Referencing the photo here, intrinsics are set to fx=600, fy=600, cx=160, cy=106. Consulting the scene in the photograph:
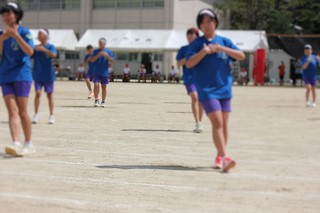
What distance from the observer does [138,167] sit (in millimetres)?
4426

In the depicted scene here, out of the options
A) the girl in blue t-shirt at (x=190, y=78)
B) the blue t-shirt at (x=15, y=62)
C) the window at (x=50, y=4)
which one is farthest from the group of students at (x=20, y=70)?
the window at (x=50, y=4)

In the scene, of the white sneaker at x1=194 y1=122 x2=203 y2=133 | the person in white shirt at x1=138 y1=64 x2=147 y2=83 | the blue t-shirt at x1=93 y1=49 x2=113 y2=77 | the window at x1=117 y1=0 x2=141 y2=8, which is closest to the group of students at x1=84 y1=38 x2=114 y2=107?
the blue t-shirt at x1=93 y1=49 x2=113 y2=77

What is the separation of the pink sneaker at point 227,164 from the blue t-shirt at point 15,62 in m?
1.37

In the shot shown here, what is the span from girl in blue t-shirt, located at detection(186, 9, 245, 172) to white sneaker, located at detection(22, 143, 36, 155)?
1155mm

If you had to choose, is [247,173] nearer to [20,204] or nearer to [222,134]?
[222,134]

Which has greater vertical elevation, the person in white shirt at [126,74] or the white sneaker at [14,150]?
the person in white shirt at [126,74]

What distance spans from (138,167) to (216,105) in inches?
34.1

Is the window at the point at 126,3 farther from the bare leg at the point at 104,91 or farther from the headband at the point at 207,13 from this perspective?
the headband at the point at 207,13

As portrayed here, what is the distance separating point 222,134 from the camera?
12.7 feet

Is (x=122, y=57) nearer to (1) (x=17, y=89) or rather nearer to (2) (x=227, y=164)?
(2) (x=227, y=164)

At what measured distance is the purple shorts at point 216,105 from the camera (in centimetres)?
390

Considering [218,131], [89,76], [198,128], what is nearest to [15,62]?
[89,76]

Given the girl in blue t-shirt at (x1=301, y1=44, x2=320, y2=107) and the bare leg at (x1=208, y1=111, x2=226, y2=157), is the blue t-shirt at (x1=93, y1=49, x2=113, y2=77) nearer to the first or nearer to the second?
the bare leg at (x1=208, y1=111, x2=226, y2=157)

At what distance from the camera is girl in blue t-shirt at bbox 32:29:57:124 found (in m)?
3.17
